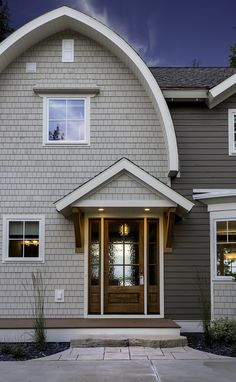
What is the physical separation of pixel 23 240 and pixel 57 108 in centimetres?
294

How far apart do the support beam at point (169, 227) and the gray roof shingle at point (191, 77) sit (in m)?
2.78

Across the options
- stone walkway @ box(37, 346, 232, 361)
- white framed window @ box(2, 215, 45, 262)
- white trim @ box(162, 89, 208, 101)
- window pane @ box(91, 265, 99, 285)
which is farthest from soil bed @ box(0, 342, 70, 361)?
white trim @ box(162, 89, 208, 101)

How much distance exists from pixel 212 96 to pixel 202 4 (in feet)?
50.6

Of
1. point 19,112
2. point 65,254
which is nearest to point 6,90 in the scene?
point 19,112

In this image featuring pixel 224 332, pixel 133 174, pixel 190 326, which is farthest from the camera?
pixel 190 326

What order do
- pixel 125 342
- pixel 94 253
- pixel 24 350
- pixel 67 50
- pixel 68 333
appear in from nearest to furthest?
1. pixel 24 350
2. pixel 125 342
3. pixel 68 333
4. pixel 94 253
5. pixel 67 50

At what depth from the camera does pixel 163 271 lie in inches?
410

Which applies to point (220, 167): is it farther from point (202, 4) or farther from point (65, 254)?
point (202, 4)

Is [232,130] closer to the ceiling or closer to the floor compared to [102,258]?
closer to the ceiling

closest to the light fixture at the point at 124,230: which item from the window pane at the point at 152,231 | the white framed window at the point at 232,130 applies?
Result: the window pane at the point at 152,231

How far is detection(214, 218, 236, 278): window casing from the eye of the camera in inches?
401

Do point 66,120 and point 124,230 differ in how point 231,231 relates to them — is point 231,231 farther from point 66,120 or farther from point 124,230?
point 66,120

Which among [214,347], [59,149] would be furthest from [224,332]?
[59,149]

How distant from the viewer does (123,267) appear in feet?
34.4
